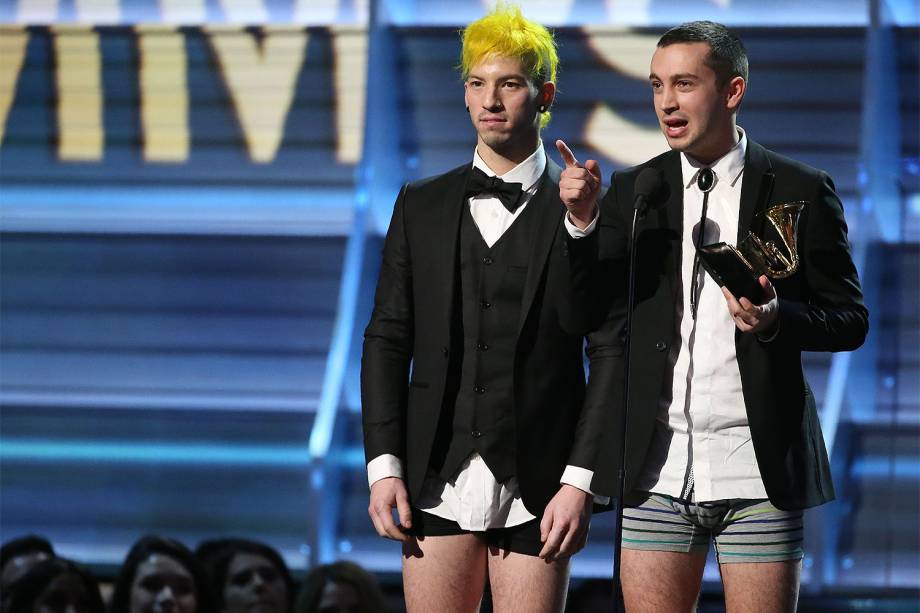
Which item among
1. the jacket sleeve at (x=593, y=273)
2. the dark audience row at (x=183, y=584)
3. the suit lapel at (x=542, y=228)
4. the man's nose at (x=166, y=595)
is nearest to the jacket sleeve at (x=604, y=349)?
the jacket sleeve at (x=593, y=273)

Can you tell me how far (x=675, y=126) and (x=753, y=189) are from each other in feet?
0.53

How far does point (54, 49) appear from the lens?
5234 millimetres

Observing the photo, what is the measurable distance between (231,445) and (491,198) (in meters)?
2.91

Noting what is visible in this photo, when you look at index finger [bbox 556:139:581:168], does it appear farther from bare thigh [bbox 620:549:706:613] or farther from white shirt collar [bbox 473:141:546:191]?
bare thigh [bbox 620:549:706:613]

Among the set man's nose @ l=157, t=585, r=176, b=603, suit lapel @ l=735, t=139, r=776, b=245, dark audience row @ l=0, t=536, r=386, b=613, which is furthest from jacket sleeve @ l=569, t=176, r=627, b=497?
man's nose @ l=157, t=585, r=176, b=603

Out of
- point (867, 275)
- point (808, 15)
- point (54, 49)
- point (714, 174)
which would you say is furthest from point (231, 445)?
point (714, 174)

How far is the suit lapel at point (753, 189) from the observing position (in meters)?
2.02

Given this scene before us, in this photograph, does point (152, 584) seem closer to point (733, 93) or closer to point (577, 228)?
point (577, 228)

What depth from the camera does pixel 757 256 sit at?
190 centimetres

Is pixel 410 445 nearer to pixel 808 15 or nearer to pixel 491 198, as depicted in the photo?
pixel 491 198

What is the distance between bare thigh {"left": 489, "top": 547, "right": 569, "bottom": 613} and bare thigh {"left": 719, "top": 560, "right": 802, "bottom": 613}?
12.3 inches

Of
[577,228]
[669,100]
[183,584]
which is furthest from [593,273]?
[183,584]

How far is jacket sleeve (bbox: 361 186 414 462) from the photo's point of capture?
2.21m

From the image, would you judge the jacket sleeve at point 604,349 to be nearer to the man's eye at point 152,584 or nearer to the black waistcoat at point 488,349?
the black waistcoat at point 488,349
